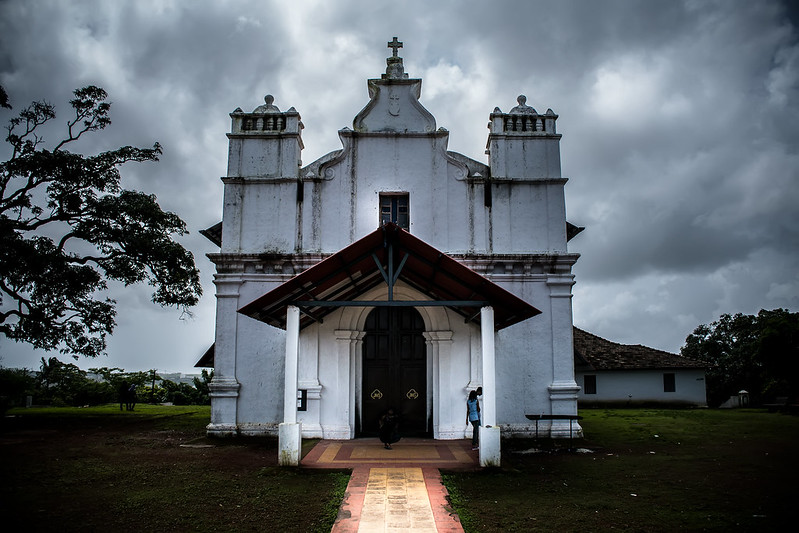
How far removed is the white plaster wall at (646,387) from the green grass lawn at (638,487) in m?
14.3

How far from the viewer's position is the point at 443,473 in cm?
942

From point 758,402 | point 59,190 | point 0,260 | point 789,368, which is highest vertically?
point 59,190

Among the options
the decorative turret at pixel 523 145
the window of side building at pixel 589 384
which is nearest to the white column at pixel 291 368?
the decorative turret at pixel 523 145

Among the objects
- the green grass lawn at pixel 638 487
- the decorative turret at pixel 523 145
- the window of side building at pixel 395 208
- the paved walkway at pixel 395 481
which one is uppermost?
the decorative turret at pixel 523 145

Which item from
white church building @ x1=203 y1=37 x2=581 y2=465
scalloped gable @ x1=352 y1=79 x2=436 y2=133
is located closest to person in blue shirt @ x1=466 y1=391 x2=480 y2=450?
white church building @ x1=203 y1=37 x2=581 y2=465

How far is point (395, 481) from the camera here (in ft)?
28.9

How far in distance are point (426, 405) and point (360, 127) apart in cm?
717

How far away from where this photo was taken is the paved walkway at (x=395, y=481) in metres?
6.76

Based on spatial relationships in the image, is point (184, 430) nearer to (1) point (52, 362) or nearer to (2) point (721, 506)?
(2) point (721, 506)

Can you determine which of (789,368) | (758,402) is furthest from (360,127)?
(758,402)

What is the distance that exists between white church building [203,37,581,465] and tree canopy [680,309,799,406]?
16.6 metres

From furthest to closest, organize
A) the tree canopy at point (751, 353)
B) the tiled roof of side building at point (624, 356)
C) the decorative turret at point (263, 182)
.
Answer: the tiled roof of side building at point (624, 356) < the tree canopy at point (751, 353) < the decorative turret at point (263, 182)

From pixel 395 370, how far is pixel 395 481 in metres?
4.96

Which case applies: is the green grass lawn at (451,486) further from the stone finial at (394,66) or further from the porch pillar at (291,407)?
the stone finial at (394,66)
